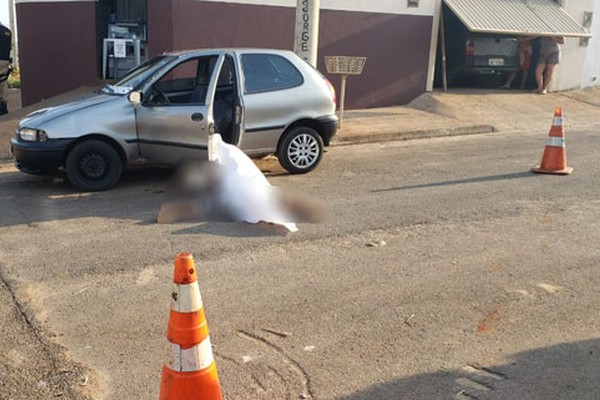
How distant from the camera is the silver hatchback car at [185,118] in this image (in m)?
7.30

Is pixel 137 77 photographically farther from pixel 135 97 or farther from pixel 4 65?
pixel 4 65

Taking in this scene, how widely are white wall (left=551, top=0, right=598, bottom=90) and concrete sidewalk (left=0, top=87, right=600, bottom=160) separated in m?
0.42

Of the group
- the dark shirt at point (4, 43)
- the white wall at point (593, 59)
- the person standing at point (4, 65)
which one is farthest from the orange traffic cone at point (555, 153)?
the dark shirt at point (4, 43)

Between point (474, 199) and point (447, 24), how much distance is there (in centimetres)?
1019

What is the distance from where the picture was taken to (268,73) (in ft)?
27.1

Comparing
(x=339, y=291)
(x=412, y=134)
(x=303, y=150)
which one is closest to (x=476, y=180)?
(x=303, y=150)

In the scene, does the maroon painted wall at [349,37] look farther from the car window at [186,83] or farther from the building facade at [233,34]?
the car window at [186,83]

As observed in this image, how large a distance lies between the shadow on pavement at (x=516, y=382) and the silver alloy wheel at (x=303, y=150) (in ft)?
16.6

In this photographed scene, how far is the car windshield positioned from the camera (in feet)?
25.2

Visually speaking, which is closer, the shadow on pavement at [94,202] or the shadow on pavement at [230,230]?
the shadow on pavement at [230,230]

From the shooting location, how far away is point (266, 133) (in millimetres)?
8203

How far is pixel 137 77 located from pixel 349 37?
23.3 ft

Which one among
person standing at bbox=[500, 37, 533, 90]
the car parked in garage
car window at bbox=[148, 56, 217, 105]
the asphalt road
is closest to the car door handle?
car window at bbox=[148, 56, 217, 105]

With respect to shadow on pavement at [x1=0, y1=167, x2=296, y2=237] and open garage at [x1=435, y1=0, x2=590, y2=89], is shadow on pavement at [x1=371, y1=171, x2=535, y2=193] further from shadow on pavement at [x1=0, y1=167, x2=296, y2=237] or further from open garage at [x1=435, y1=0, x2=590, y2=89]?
open garage at [x1=435, y1=0, x2=590, y2=89]
